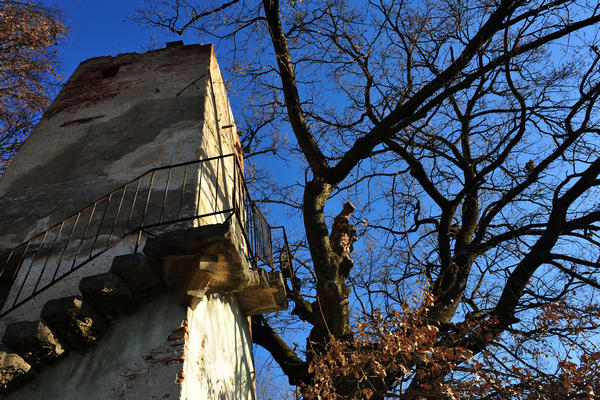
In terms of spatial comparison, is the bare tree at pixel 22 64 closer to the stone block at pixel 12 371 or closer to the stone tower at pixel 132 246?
the stone tower at pixel 132 246

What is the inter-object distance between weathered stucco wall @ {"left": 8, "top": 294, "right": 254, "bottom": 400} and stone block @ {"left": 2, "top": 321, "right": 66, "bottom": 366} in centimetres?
26

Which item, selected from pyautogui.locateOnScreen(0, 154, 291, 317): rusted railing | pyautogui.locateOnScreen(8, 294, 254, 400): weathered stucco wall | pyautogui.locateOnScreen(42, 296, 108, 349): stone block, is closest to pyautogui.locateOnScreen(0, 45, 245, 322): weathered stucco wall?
pyautogui.locateOnScreen(0, 154, 291, 317): rusted railing

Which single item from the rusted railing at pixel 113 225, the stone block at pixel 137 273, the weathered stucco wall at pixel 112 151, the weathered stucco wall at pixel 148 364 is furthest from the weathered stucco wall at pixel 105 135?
the weathered stucco wall at pixel 148 364

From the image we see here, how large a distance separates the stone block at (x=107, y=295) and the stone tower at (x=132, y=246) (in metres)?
0.01

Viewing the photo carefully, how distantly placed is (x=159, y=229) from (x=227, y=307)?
52.9 inches

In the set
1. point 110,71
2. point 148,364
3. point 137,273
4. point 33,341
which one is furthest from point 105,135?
point 148,364

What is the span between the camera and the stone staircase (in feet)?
13.8

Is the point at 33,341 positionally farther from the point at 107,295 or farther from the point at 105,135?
the point at 105,135

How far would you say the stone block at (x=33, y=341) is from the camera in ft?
13.4

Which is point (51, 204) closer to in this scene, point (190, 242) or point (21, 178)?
point (21, 178)

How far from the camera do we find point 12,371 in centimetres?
424

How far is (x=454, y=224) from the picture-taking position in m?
9.62

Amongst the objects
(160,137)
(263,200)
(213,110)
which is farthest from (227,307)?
(263,200)

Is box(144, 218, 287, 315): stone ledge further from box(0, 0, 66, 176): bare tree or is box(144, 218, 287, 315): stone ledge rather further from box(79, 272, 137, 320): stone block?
box(0, 0, 66, 176): bare tree
